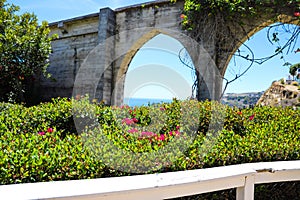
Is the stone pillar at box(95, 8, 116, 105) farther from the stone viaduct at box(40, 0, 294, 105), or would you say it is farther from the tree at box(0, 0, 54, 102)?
the tree at box(0, 0, 54, 102)

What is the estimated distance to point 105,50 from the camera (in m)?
7.72

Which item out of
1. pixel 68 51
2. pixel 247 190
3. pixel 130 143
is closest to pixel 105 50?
pixel 68 51

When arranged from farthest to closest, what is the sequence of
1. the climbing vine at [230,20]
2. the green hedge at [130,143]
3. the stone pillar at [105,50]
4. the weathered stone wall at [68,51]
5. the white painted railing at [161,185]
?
the weathered stone wall at [68,51], the stone pillar at [105,50], the climbing vine at [230,20], the green hedge at [130,143], the white painted railing at [161,185]

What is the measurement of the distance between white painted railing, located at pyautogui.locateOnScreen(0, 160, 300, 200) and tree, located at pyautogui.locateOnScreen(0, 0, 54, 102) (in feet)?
25.4

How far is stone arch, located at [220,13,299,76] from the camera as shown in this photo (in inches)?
229

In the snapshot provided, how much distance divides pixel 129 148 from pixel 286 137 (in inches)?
58.8

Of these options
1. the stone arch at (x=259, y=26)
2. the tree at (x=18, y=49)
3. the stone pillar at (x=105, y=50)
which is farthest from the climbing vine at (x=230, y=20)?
the tree at (x=18, y=49)

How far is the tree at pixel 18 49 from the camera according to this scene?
7793mm

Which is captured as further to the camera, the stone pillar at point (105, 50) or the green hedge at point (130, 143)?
the stone pillar at point (105, 50)

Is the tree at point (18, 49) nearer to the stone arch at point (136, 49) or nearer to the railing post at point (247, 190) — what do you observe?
the stone arch at point (136, 49)

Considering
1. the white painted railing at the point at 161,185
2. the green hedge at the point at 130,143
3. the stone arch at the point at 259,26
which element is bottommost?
the white painted railing at the point at 161,185

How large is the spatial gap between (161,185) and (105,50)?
6.94 m

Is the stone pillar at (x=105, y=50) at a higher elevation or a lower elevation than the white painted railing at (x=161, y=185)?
higher

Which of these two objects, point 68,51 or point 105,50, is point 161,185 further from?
point 68,51
